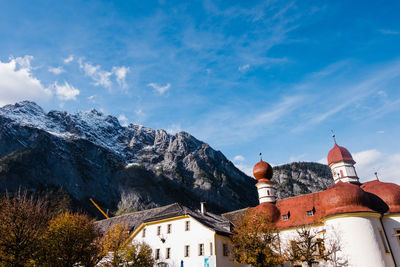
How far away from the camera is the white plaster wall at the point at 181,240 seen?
35312 millimetres

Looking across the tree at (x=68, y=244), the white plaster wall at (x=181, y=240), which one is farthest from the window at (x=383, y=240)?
the tree at (x=68, y=244)

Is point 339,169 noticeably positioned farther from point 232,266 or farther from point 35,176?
point 35,176

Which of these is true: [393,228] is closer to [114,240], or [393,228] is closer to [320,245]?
[320,245]

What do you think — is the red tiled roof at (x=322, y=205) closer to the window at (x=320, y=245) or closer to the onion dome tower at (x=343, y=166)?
the window at (x=320, y=245)

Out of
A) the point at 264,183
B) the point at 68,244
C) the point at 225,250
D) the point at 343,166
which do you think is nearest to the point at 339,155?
the point at 343,166

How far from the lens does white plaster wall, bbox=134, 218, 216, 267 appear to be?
3531cm

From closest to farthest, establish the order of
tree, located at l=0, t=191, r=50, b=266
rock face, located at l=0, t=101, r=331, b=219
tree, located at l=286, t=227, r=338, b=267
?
tree, located at l=0, t=191, r=50, b=266
tree, located at l=286, t=227, r=338, b=267
rock face, located at l=0, t=101, r=331, b=219

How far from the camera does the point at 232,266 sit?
36.6m

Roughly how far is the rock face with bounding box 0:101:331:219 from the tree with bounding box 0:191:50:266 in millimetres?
90260

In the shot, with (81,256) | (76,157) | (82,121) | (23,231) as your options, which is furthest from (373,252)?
(82,121)

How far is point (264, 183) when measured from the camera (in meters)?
46.8

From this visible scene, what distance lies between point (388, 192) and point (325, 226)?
30.9 ft

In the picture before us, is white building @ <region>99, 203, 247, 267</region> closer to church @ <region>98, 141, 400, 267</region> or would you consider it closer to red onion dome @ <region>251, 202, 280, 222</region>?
church @ <region>98, 141, 400, 267</region>

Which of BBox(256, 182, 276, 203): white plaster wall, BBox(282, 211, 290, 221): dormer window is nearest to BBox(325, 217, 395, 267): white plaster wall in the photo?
BBox(282, 211, 290, 221): dormer window
